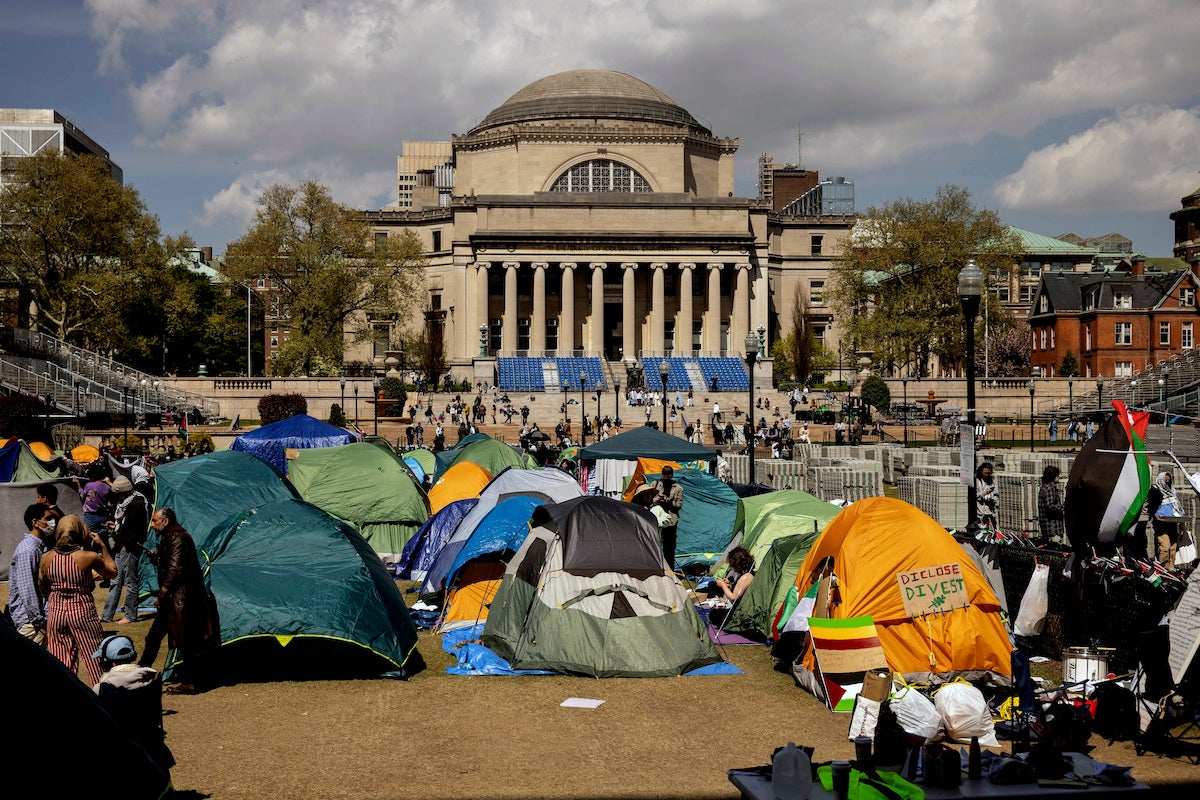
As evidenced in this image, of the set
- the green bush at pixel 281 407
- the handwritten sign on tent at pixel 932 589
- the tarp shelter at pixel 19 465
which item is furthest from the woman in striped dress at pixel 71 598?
the green bush at pixel 281 407

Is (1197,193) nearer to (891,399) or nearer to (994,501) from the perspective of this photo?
(891,399)

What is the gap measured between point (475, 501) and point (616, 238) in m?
68.4

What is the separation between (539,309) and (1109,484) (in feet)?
248

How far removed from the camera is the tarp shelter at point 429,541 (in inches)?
796

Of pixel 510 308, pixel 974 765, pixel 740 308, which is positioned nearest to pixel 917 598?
pixel 974 765

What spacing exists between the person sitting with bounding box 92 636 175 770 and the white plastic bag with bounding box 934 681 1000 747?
22.5 ft

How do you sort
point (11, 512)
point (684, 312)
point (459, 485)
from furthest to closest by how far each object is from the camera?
1. point (684, 312)
2. point (459, 485)
3. point (11, 512)

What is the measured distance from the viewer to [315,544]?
14945 mm

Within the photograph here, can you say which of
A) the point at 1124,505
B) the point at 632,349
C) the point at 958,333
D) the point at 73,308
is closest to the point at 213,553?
the point at 1124,505

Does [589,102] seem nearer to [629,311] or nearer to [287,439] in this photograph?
[629,311]

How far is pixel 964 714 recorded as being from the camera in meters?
11.1

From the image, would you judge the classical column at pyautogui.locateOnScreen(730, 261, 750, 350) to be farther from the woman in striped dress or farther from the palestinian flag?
the woman in striped dress

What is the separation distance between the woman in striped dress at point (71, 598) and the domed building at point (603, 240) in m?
64.0

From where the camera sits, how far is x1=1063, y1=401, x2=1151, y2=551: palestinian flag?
12.6 meters
